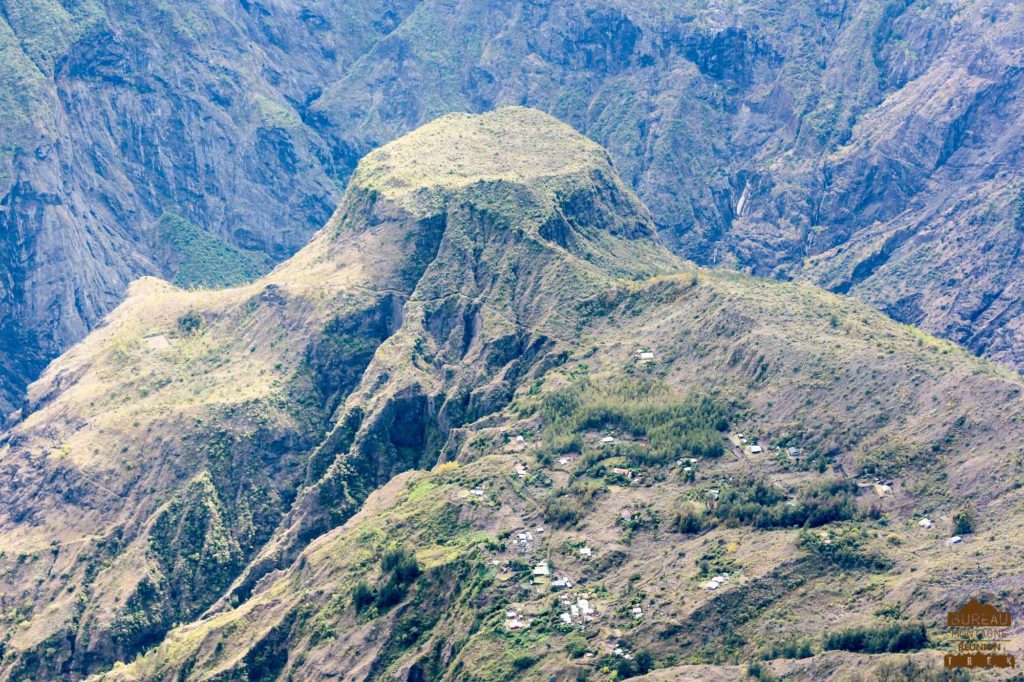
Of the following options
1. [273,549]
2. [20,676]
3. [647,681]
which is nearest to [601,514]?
[647,681]

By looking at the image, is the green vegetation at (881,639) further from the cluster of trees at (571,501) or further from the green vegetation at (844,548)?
the cluster of trees at (571,501)

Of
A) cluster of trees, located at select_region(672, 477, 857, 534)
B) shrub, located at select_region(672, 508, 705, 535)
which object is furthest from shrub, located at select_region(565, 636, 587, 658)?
cluster of trees, located at select_region(672, 477, 857, 534)

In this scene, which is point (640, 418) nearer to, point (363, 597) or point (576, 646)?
point (363, 597)

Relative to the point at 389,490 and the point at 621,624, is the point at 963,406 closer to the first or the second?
the point at 621,624
